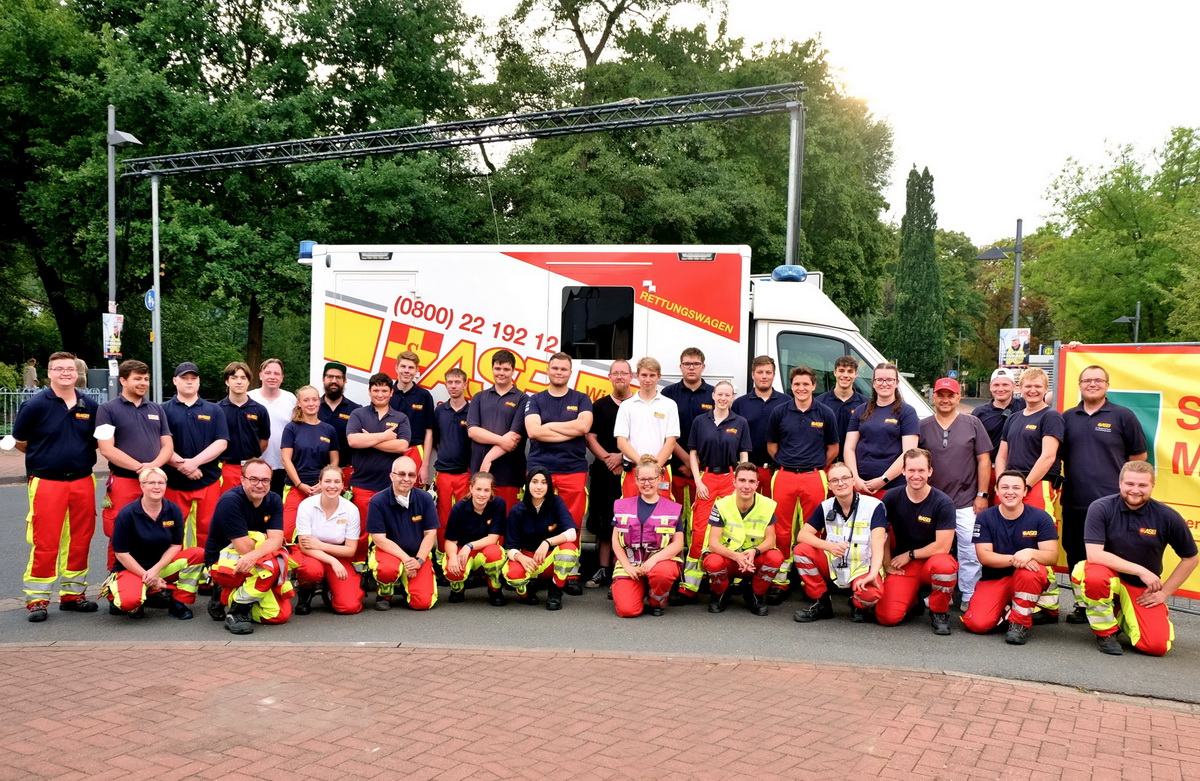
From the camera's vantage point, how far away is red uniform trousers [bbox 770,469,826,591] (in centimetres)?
723

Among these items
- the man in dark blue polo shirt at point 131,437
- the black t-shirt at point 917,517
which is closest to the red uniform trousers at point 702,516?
the black t-shirt at point 917,517

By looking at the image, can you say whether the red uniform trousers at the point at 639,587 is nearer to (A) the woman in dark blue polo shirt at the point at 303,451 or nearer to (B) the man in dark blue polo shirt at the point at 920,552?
(B) the man in dark blue polo shirt at the point at 920,552

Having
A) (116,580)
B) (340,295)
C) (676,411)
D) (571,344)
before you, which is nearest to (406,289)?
(340,295)

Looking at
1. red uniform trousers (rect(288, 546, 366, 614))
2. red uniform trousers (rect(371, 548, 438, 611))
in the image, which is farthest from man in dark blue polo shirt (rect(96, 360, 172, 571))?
red uniform trousers (rect(371, 548, 438, 611))

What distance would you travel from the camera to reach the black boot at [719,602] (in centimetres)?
694

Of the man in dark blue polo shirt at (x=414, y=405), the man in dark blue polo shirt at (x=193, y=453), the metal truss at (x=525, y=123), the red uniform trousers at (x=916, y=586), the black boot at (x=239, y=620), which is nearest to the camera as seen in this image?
the black boot at (x=239, y=620)

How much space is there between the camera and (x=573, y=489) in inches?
295

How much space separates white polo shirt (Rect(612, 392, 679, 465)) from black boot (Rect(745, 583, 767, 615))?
4.38 ft

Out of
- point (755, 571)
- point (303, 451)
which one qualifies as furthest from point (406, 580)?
point (755, 571)

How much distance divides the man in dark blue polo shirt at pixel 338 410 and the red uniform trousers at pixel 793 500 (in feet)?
11.8

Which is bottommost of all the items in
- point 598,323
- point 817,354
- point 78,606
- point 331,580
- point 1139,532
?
point 78,606

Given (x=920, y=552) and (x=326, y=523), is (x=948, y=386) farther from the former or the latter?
(x=326, y=523)

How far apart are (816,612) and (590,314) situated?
3.24 meters

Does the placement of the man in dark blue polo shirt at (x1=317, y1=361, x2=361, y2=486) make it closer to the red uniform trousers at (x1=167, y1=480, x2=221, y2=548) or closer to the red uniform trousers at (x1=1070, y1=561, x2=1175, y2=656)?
the red uniform trousers at (x1=167, y1=480, x2=221, y2=548)
